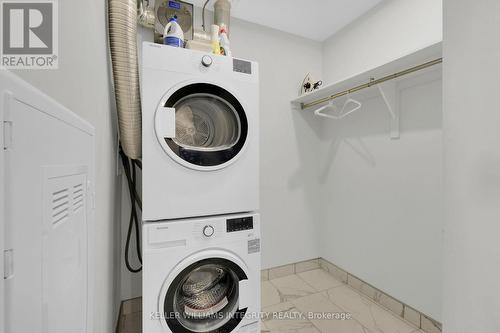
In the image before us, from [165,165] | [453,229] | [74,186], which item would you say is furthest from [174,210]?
[453,229]

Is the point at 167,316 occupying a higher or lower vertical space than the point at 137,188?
lower

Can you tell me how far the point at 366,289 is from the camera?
188cm

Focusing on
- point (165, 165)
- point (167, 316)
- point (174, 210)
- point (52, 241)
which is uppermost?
point (165, 165)

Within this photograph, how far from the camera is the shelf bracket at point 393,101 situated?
1.65 m

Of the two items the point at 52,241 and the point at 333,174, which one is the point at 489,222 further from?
the point at 333,174

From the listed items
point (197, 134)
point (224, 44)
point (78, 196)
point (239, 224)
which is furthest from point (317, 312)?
point (224, 44)

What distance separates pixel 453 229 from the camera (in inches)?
29.7

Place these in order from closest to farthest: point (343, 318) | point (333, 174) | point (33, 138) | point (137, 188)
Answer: point (33, 138) → point (343, 318) → point (137, 188) → point (333, 174)

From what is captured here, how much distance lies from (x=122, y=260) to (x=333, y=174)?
1.93 metres

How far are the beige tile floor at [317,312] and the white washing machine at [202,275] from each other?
424 mm

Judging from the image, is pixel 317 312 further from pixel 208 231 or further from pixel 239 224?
pixel 208 231

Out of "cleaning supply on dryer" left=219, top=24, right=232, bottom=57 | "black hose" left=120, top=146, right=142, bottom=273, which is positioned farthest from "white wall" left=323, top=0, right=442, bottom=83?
"black hose" left=120, top=146, right=142, bottom=273

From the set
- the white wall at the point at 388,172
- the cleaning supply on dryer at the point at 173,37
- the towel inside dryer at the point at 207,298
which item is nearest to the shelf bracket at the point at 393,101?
the white wall at the point at 388,172

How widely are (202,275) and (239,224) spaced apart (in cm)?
37
